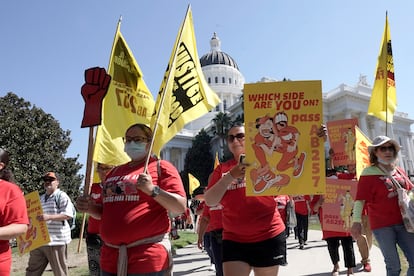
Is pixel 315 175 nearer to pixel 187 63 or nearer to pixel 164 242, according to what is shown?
pixel 164 242

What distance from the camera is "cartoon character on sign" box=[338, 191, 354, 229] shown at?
6.31 metres

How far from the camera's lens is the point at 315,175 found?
11.1ft

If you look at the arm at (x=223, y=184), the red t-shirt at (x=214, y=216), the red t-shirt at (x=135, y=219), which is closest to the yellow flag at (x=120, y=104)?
the red t-shirt at (x=214, y=216)

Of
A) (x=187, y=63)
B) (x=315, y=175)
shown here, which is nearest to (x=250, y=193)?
(x=315, y=175)

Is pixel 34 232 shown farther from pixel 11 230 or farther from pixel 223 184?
pixel 223 184

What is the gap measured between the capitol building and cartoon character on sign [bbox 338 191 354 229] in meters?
30.1

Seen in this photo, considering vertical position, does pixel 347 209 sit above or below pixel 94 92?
below

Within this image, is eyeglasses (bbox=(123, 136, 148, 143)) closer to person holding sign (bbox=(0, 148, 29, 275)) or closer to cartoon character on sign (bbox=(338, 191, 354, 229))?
person holding sign (bbox=(0, 148, 29, 275))

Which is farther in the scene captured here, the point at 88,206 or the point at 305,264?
the point at 305,264

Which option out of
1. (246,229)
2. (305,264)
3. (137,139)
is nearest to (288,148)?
(246,229)

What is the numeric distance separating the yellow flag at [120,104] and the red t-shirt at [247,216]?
5.99 feet

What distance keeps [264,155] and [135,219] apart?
1.17 metres

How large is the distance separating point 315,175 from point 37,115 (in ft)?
97.5

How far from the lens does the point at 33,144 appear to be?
2853 cm
